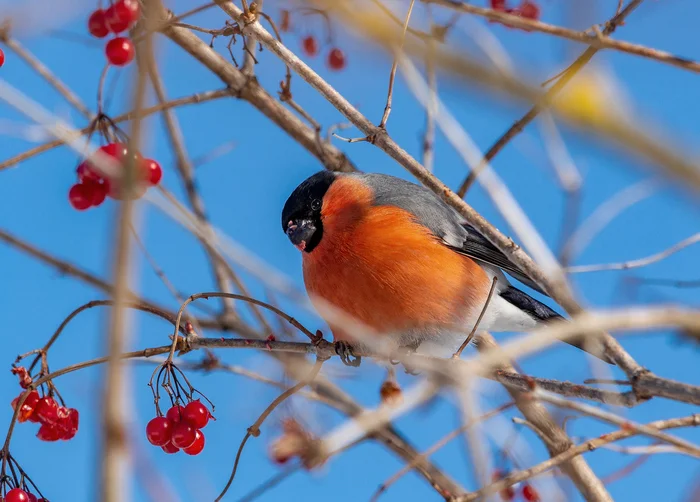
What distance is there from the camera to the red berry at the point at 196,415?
2465 millimetres

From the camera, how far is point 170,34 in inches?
136

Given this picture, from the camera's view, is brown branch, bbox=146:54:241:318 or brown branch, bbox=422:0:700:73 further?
brown branch, bbox=146:54:241:318

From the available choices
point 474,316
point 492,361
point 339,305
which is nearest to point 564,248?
point 474,316

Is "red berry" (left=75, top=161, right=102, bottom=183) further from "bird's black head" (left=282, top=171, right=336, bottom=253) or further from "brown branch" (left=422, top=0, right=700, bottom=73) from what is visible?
"brown branch" (left=422, top=0, right=700, bottom=73)

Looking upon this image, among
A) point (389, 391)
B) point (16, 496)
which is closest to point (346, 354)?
point (389, 391)

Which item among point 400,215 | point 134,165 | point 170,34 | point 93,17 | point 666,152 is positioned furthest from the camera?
point 400,215

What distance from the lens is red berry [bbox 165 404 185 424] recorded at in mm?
2466

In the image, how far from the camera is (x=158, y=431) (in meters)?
2.43

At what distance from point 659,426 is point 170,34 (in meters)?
2.50

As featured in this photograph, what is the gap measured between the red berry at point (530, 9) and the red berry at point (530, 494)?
2.13m

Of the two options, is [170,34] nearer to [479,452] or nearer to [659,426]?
[659,426]

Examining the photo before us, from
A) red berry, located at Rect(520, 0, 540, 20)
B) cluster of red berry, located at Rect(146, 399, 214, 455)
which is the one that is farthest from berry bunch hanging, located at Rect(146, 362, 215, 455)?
red berry, located at Rect(520, 0, 540, 20)

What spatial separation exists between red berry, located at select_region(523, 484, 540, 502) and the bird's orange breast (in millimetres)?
834

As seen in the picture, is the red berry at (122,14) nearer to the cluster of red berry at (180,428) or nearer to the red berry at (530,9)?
the cluster of red berry at (180,428)
